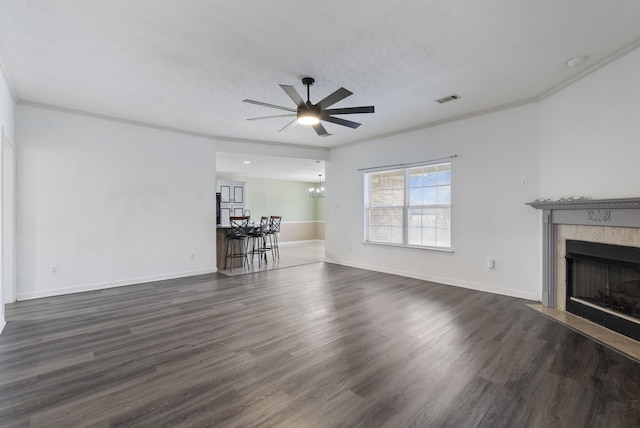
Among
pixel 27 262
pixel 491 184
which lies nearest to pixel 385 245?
pixel 491 184

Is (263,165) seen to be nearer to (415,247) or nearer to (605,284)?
(415,247)

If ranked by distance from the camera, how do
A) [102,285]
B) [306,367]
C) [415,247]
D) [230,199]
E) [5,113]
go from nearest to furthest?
[306,367] < [5,113] < [102,285] < [415,247] < [230,199]

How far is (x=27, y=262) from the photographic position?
415 centimetres

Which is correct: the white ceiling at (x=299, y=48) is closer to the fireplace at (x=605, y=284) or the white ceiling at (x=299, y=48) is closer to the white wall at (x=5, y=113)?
the white wall at (x=5, y=113)

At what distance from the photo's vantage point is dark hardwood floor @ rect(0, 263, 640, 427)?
5.88 ft

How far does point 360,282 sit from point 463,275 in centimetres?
164

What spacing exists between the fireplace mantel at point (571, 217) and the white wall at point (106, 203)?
540cm

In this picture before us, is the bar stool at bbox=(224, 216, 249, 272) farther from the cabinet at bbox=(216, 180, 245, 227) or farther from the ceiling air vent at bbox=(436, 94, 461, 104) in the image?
the ceiling air vent at bbox=(436, 94, 461, 104)

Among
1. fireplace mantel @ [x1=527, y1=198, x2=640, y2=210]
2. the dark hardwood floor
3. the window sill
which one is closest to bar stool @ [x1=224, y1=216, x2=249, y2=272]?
the dark hardwood floor

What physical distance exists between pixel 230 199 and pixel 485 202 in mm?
7840

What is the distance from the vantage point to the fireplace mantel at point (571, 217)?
2787mm

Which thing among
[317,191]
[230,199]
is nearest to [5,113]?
[230,199]

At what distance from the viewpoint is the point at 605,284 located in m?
3.16

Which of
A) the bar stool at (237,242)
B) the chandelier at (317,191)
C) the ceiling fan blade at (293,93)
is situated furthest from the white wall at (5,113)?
the chandelier at (317,191)
